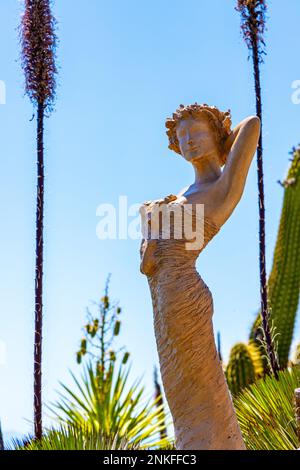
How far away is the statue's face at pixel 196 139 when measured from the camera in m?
5.21

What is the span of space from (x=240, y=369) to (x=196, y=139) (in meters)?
9.15

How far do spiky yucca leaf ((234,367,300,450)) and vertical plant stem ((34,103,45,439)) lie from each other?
129 inches

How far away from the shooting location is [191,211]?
16.0 feet

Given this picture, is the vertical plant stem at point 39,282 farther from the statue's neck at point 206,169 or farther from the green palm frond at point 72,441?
the statue's neck at point 206,169

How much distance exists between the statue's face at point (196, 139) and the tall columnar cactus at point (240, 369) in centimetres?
906

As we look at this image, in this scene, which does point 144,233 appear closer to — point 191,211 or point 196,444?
point 191,211

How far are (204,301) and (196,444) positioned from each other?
2.53ft

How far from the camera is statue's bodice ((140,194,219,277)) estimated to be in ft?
15.8

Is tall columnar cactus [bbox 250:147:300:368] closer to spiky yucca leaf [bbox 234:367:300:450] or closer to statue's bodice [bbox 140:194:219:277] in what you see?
spiky yucca leaf [bbox 234:367:300:450]

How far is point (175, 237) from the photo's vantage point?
4.84 meters

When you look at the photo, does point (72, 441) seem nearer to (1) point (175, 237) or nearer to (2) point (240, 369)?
(1) point (175, 237)

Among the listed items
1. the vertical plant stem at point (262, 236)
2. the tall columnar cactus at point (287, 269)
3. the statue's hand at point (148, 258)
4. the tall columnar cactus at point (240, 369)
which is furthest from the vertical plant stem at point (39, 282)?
the tall columnar cactus at point (287, 269)

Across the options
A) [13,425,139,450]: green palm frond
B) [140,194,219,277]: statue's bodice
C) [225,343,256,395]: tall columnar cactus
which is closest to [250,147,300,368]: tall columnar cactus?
[225,343,256,395]: tall columnar cactus
